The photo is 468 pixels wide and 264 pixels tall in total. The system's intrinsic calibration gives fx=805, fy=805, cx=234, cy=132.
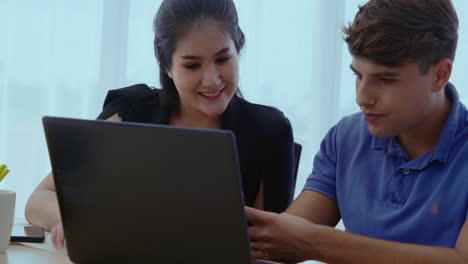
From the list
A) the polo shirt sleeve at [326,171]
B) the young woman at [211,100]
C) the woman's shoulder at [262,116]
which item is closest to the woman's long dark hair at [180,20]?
the young woman at [211,100]

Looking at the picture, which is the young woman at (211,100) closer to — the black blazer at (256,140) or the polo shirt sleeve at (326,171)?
the black blazer at (256,140)

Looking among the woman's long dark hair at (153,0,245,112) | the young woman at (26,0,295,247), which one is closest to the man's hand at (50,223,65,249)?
the young woman at (26,0,295,247)

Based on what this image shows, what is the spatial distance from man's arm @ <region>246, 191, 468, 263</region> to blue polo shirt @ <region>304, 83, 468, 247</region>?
0.09 metres

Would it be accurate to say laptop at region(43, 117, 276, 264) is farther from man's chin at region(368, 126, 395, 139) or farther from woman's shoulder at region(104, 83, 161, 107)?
woman's shoulder at region(104, 83, 161, 107)

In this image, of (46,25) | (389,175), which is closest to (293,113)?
(46,25)

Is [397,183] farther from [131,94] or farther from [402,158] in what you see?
[131,94]

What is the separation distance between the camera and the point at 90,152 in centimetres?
127

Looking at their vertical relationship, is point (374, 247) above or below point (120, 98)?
below

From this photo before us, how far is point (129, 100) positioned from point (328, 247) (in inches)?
31.6

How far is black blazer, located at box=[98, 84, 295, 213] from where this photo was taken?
1.99 m

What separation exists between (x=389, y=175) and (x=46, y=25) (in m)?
1.99

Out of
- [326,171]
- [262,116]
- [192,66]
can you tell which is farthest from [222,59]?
[326,171]

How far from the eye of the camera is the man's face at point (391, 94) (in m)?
1.51

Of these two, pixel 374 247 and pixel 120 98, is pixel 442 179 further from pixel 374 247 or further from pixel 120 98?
pixel 120 98
